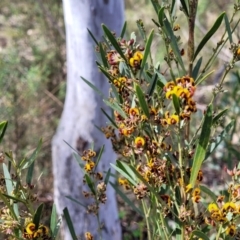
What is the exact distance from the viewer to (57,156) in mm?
2143

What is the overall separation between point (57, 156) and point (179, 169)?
4.72 ft

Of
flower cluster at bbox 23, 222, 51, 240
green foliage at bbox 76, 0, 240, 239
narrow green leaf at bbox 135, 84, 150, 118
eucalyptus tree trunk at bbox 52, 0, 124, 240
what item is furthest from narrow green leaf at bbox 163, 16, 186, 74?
eucalyptus tree trunk at bbox 52, 0, 124, 240

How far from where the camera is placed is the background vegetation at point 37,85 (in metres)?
2.86

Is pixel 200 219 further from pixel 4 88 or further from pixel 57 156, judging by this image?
pixel 4 88

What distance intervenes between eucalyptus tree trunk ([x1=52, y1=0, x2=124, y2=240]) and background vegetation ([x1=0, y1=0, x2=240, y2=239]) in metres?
0.63

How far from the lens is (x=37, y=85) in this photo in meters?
2.89

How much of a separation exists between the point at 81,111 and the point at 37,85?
926mm

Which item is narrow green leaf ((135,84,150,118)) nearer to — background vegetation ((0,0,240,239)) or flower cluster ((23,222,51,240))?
flower cluster ((23,222,51,240))

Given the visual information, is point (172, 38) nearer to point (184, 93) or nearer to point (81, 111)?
point (184, 93)

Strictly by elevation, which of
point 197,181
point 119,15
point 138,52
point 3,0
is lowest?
point 197,181

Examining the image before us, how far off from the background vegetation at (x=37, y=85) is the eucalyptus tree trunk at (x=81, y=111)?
2.06ft

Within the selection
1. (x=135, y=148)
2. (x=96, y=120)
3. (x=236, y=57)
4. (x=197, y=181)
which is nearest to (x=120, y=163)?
(x=135, y=148)

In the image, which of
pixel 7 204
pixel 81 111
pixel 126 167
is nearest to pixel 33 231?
pixel 7 204

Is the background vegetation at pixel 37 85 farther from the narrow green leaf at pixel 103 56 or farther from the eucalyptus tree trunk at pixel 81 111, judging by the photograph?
the narrow green leaf at pixel 103 56
